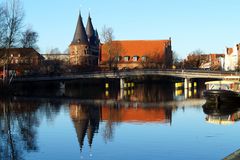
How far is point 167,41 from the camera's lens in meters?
108

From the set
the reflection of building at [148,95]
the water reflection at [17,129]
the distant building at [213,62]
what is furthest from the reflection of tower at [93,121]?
the distant building at [213,62]

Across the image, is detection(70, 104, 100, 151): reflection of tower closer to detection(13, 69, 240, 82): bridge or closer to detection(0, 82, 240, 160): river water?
detection(0, 82, 240, 160): river water

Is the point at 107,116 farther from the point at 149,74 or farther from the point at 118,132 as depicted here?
the point at 149,74

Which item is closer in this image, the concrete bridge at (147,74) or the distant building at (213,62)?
the concrete bridge at (147,74)

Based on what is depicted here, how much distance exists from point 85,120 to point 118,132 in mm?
5879

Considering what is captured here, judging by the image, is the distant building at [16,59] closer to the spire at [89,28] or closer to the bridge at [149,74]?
the bridge at [149,74]

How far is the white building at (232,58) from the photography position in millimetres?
111519

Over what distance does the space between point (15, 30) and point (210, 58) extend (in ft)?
349

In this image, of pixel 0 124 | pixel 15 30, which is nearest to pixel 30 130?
pixel 0 124

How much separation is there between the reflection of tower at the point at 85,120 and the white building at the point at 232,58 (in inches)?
2855

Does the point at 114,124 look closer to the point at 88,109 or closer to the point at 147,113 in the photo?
the point at 147,113

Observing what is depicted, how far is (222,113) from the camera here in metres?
33.6

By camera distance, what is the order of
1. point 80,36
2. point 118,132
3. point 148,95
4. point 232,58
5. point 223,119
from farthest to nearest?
point 232,58 → point 80,36 → point 148,95 → point 223,119 → point 118,132

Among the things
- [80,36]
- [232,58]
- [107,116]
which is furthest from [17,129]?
[232,58]
